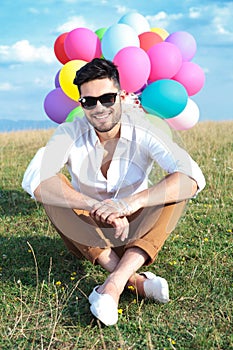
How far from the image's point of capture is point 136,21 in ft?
16.0

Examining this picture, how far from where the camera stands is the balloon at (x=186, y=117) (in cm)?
470

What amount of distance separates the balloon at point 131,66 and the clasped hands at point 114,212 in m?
1.58

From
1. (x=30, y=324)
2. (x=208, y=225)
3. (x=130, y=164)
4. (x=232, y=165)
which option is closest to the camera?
(x=30, y=324)

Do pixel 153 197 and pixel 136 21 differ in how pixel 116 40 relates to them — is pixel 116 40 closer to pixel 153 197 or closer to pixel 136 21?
pixel 136 21

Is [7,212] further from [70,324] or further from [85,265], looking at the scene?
[70,324]

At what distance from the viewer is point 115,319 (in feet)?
8.57

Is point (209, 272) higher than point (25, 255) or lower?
higher

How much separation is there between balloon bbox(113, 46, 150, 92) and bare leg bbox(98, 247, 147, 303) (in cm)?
170

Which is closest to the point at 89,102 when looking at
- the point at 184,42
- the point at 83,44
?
the point at 83,44

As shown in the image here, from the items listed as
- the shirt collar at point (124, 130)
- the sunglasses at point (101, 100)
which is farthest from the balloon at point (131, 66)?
the sunglasses at point (101, 100)

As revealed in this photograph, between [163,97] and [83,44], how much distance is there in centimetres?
94

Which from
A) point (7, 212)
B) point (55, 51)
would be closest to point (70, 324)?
point (7, 212)

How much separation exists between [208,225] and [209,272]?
1.09m

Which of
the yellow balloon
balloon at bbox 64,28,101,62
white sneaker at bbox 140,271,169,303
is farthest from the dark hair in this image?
the yellow balloon
